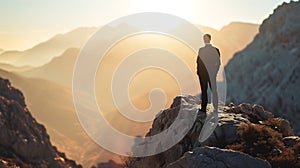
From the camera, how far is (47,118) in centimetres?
17538

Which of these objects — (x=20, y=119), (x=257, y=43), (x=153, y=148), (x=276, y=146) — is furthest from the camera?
(x=257, y=43)

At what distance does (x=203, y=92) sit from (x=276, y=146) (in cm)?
344

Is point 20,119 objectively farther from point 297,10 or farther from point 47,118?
point 47,118

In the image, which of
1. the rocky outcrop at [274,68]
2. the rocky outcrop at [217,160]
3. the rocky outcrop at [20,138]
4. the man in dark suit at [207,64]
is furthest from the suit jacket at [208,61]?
the rocky outcrop at [20,138]

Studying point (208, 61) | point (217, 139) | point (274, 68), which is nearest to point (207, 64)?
point (208, 61)

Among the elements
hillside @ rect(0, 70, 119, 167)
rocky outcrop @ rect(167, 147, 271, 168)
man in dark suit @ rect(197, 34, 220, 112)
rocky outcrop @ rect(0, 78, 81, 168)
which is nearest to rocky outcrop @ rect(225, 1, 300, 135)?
man in dark suit @ rect(197, 34, 220, 112)

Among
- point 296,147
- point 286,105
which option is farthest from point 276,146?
point 286,105

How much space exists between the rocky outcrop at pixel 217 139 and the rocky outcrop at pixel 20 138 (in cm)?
4503

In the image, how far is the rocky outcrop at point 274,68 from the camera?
5410cm

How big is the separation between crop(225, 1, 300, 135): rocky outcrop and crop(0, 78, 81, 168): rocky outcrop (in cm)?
3533

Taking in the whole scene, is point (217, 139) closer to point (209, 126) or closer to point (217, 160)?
point (209, 126)

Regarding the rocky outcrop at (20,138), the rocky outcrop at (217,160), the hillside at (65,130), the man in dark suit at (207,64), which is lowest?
the hillside at (65,130)

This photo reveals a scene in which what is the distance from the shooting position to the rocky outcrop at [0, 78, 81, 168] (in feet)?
195

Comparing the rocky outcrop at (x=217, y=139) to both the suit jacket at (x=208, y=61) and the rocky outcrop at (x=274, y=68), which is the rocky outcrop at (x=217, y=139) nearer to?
the suit jacket at (x=208, y=61)
